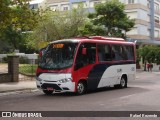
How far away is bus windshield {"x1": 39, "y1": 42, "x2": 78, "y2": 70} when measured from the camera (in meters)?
16.9

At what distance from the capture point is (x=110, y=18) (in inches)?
1622

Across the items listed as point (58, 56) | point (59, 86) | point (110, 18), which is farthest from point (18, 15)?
point (110, 18)

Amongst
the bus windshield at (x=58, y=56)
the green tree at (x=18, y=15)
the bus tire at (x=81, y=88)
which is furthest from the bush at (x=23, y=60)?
the bus tire at (x=81, y=88)

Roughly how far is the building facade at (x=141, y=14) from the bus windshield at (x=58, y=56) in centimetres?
4140

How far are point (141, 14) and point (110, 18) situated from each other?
25.5m

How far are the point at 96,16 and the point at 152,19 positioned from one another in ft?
109

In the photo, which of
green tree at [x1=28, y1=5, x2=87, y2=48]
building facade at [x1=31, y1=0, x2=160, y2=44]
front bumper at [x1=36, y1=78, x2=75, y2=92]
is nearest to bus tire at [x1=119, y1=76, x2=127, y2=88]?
front bumper at [x1=36, y1=78, x2=75, y2=92]

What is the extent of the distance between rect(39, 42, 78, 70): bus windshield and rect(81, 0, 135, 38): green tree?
22793 millimetres

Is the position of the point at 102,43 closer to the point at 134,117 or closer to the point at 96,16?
the point at 134,117

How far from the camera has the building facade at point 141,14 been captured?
64.4 m

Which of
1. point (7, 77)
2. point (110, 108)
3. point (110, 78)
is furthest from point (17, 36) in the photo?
point (110, 108)

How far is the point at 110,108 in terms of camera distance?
12.6 meters

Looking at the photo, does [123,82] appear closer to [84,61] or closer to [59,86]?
[84,61]

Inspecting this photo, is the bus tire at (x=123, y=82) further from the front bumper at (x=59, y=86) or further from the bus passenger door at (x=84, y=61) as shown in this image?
the front bumper at (x=59, y=86)
